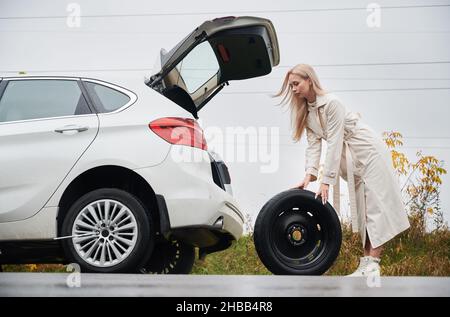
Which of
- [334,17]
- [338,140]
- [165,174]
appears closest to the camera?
[165,174]

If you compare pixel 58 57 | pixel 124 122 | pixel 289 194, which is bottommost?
pixel 289 194

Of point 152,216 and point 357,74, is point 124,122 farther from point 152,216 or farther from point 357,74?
point 357,74

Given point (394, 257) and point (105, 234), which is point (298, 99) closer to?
point (394, 257)

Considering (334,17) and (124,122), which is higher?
(334,17)

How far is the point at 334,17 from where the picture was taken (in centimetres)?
588

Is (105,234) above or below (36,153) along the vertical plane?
below

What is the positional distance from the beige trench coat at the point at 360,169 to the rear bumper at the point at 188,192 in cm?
82

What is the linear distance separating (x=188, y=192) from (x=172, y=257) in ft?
2.88

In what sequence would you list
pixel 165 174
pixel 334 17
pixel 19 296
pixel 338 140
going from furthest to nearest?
pixel 334 17 → pixel 338 140 → pixel 165 174 → pixel 19 296

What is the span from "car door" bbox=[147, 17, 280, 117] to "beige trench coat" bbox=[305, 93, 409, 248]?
520 millimetres

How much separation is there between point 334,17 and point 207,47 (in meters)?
1.12

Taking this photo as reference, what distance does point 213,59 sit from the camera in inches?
215

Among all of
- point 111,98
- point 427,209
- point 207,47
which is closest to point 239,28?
point 207,47

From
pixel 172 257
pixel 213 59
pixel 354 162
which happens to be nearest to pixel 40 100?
pixel 213 59
